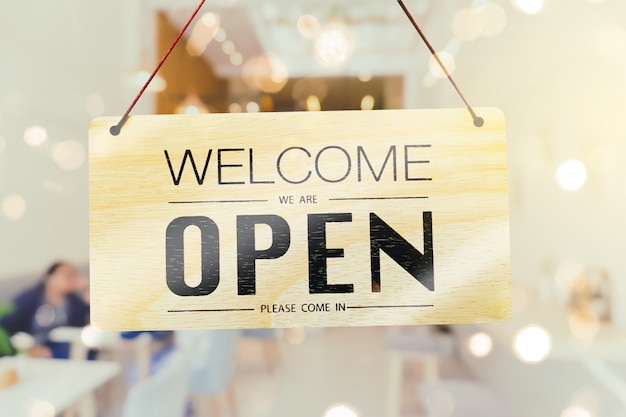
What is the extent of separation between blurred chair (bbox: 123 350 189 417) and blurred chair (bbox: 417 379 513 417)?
0.74 meters

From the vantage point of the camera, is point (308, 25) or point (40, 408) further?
point (308, 25)

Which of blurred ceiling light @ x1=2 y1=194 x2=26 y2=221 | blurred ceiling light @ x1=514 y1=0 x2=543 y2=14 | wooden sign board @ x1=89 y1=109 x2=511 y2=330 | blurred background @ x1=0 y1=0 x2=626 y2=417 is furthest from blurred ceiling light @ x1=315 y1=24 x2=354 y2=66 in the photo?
wooden sign board @ x1=89 y1=109 x2=511 y2=330

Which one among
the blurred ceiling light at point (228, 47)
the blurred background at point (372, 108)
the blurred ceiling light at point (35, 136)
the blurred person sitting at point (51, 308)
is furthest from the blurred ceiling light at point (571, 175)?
the blurred ceiling light at point (228, 47)

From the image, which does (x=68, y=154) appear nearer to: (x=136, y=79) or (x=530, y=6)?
(x=136, y=79)

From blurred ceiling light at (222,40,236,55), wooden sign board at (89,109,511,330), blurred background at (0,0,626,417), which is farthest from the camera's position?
blurred ceiling light at (222,40,236,55)

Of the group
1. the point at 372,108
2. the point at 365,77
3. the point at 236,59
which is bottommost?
the point at 372,108

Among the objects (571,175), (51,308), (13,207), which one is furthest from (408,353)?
(13,207)

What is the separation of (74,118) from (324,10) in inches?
67.4

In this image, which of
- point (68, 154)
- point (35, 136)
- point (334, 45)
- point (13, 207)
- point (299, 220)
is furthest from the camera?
point (334, 45)

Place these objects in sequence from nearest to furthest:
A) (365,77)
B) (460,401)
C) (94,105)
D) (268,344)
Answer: (460,401)
(94,105)
(268,344)
(365,77)

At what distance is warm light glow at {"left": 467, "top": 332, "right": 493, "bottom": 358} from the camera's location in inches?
103

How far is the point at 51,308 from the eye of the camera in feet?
7.28

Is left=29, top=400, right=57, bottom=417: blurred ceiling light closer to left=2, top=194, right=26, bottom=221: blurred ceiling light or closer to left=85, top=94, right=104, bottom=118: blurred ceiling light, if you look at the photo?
left=2, top=194, right=26, bottom=221: blurred ceiling light

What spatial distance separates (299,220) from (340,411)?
206cm
